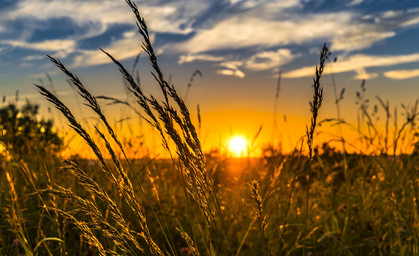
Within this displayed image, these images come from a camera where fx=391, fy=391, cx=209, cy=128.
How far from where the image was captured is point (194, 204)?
3.21 metres

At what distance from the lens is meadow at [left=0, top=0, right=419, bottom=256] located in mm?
1297

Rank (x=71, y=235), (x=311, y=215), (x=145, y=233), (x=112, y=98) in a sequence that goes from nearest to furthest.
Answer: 1. (x=145, y=233)
2. (x=112, y=98)
3. (x=71, y=235)
4. (x=311, y=215)

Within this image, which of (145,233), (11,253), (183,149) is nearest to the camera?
(183,149)

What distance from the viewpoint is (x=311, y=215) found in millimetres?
3416

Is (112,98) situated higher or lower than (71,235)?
higher

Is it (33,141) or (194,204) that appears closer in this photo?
(194,204)

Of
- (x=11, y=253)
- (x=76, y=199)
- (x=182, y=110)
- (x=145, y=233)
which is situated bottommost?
(x=11, y=253)

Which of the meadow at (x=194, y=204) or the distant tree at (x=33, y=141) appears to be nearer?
the meadow at (x=194, y=204)

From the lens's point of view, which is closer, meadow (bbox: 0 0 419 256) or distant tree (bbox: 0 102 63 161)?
meadow (bbox: 0 0 419 256)

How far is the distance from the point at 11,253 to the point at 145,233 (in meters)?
2.01

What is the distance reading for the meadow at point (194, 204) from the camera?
1.30 metres

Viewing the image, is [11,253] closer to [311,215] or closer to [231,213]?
[231,213]

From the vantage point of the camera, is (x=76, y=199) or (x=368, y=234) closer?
(x=76, y=199)

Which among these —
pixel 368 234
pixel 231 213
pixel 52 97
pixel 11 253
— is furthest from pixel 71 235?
pixel 368 234
